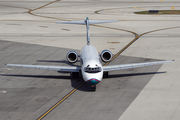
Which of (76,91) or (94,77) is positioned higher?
(94,77)

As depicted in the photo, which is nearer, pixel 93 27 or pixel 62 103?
pixel 62 103

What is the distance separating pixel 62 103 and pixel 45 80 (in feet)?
18.9

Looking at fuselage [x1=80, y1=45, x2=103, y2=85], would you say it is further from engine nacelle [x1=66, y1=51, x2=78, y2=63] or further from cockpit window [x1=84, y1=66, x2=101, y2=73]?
engine nacelle [x1=66, y1=51, x2=78, y2=63]

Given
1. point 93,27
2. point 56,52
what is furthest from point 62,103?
point 93,27

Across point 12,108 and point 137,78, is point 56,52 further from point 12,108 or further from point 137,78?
point 12,108

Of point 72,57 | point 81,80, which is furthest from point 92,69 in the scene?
point 72,57

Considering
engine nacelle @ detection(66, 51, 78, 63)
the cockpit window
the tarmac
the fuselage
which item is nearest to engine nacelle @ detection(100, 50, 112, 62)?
the tarmac

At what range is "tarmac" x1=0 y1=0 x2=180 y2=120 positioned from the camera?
69.4 ft

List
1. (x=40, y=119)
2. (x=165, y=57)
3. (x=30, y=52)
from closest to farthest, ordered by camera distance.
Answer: (x=40, y=119), (x=165, y=57), (x=30, y=52)

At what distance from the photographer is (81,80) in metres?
27.4

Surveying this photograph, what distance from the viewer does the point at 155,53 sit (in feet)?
121

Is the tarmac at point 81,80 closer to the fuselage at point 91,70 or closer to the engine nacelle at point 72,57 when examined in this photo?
the fuselage at point 91,70

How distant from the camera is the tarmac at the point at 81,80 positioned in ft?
69.4

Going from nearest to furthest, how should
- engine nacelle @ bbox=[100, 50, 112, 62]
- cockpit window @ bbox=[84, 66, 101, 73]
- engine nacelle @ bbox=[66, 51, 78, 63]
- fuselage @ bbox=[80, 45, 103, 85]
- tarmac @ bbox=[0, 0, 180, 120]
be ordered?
tarmac @ bbox=[0, 0, 180, 120], fuselage @ bbox=[80, 45, 103, 85], cockpit window @ bbox=[84, 66, 101, 73], engine nacelle @ bbox=[66, 51, 78, 63], engine nacelle @ bbox=[100, 50, 112, 62]
